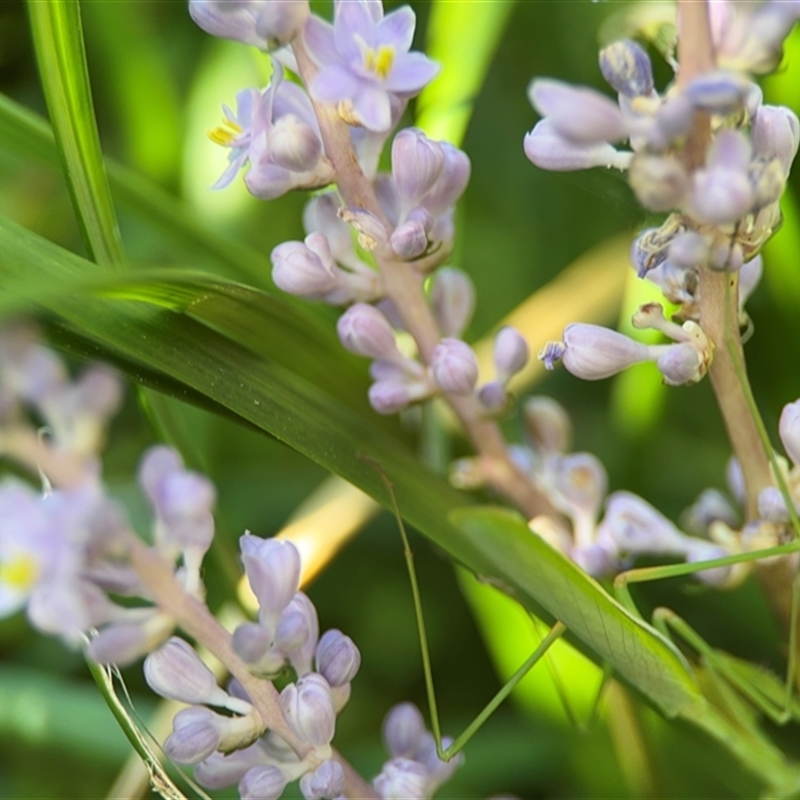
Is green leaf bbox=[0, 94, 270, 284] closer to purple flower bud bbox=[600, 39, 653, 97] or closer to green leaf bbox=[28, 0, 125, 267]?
green leaf bbox=[28, 0, 125, 267]

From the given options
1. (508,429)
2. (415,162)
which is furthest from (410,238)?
(508,429)

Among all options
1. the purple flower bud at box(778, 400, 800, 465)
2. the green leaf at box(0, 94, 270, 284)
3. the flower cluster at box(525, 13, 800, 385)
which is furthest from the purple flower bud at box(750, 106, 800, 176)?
the green leaf at box(0, 94, 270, 284)

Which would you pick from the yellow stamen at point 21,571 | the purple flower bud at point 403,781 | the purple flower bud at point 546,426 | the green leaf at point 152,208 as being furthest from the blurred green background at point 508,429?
the yellow stamen at point 21,571

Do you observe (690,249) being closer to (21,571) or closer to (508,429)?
(21,571)

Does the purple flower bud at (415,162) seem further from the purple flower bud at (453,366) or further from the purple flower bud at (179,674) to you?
the purple flower bud at (179,674)

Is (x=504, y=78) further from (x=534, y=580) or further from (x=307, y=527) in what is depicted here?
(x=534, y=580)

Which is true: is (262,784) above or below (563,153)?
below
